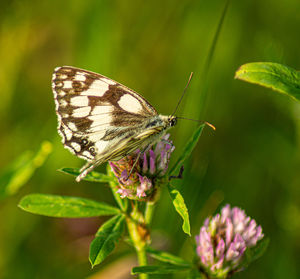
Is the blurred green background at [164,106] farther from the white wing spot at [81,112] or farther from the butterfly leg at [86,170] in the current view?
the butterfly leg at [86,170]

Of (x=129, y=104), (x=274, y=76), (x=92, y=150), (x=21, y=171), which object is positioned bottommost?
(x=21, y=171)

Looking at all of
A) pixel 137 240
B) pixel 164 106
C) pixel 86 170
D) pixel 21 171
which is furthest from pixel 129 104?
pixel 164 106

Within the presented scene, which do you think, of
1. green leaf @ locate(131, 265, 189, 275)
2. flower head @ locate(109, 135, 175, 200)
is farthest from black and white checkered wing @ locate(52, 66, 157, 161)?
green leaf @ locate(131, 265, 189, 275)

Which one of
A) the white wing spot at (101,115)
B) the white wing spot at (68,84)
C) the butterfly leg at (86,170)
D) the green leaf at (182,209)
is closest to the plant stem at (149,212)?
the green leaf at (182,209)

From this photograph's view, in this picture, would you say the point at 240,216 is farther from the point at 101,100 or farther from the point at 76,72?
the point at 76,72

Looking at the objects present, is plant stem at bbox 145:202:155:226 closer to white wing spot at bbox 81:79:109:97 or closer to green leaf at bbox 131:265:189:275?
green leaf at bbox 131:265:189:275

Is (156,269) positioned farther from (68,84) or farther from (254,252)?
(68,84)

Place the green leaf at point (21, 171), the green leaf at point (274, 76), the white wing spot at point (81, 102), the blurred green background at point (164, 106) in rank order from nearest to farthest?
the green leaf at point (274, 76) → the white wing spot at point (81, 102) → the green leaf at point (21, 171) → the blurred green background at point (164, 106)
